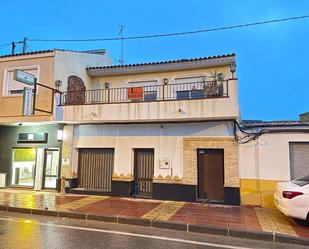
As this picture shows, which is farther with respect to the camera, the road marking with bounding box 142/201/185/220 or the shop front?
the shop front

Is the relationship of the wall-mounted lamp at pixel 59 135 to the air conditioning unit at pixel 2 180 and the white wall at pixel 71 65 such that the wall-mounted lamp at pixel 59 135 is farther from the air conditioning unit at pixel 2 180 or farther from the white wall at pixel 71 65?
the air conditioning unit at pixel 2 180

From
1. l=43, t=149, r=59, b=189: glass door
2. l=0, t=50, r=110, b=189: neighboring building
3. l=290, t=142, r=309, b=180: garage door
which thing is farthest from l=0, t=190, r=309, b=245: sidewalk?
l=0, t=50, r=110, b=189: neighboring building

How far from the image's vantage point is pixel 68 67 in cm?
1268

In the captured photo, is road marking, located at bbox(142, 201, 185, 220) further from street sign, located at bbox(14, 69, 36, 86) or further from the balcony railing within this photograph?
street sign, located at bbox(14, 69, 36, 86)

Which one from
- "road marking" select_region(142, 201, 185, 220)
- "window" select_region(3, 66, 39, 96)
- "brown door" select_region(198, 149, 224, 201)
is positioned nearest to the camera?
"road marking" select_region(142, 201, 185, 220)

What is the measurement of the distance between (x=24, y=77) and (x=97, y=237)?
24.5ft

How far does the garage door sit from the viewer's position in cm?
973

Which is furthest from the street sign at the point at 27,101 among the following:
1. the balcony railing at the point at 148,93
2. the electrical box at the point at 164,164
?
the electrical box at the point at 164,164

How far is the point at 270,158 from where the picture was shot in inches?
394

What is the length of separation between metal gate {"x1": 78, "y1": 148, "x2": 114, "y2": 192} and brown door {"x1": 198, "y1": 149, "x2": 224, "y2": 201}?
403cm

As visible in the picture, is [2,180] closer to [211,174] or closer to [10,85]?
[10,85]

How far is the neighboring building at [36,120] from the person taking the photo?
12.0 m

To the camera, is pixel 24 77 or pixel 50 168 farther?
pixel 50 168

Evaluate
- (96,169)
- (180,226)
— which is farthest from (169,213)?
(96,169)
